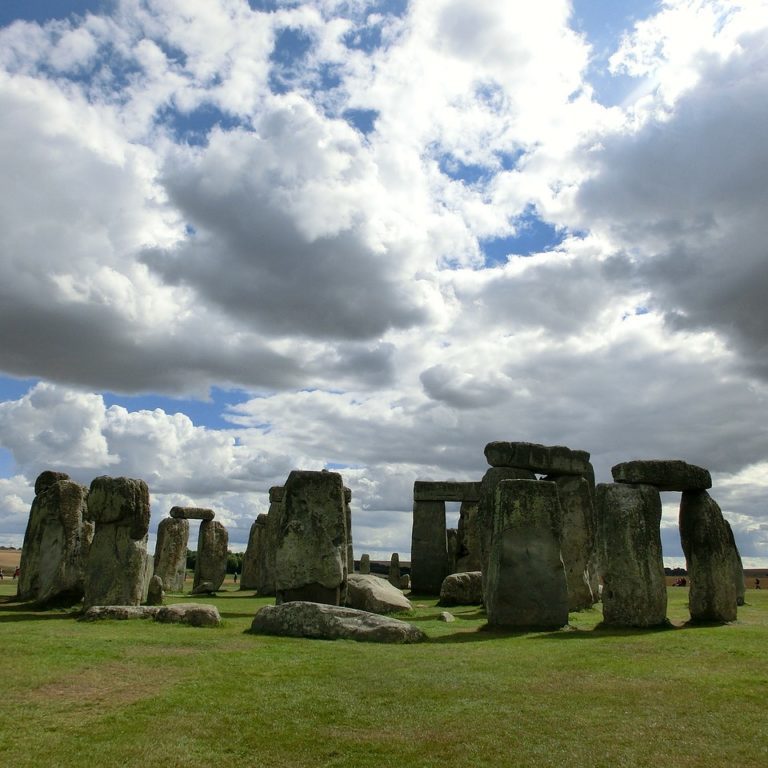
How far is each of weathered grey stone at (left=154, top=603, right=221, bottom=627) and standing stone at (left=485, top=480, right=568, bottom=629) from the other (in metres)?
4.95

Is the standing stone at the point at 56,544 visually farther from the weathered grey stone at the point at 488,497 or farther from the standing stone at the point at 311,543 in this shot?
the weathered grey stone at the point at 488,497

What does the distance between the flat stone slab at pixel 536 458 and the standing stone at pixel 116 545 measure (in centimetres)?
881

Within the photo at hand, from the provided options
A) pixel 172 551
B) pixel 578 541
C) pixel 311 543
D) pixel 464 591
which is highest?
pixel 578 541

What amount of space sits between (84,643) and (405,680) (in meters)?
4.77

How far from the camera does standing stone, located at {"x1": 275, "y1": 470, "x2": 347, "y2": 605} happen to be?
15383mm

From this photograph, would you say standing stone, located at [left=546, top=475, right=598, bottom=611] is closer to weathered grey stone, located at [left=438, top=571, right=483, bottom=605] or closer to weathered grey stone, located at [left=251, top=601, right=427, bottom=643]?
weathered grey stone, located at [left=438, top=571, right=483, bottom=605]

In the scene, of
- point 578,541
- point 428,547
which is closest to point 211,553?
point 428,547

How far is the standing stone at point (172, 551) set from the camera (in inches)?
1110

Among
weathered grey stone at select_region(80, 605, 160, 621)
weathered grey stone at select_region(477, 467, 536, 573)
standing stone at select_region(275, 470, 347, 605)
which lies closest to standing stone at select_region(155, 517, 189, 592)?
standing stone at select_region(275, 470, 347, 605)

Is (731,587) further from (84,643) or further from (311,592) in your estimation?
(84,643)

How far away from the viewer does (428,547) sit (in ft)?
89.2

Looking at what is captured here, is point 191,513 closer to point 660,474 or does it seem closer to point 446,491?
point 446,491

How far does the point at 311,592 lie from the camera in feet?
50.6

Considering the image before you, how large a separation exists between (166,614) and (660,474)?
369 inches
